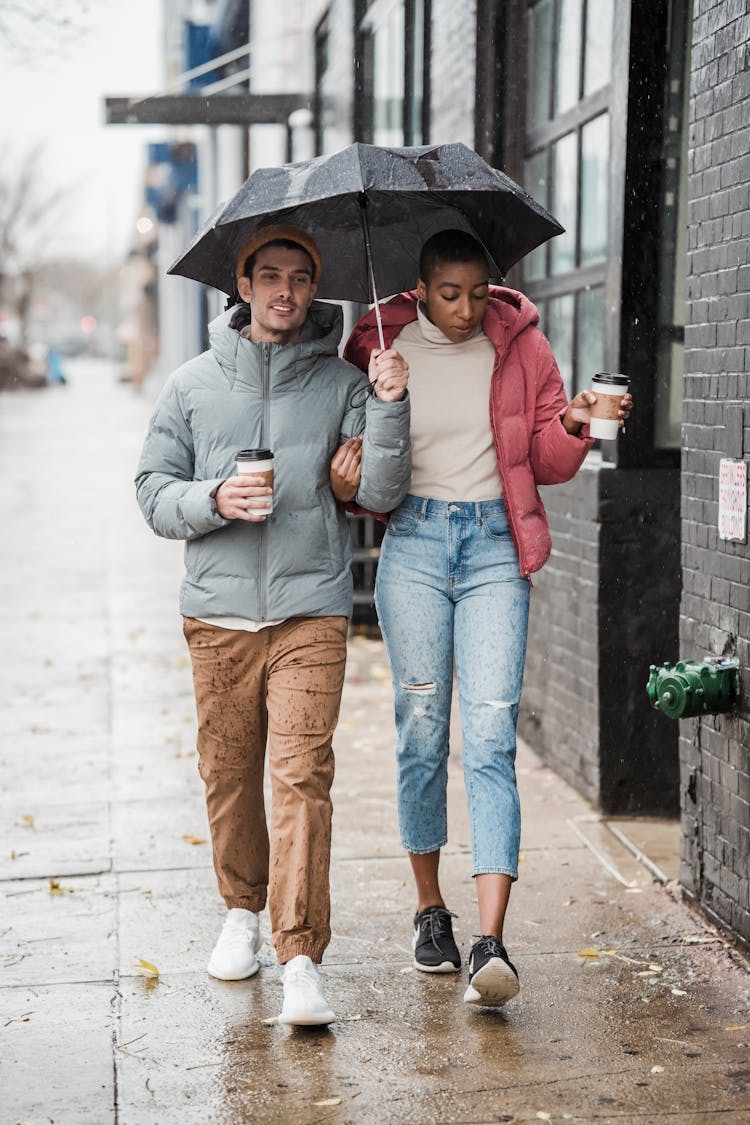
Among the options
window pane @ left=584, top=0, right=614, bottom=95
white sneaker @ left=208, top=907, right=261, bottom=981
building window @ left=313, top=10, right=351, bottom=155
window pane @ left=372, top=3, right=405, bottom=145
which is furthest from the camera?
building window @ left=313, top=10, right=351, bottom=155

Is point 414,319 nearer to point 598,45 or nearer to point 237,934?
point 237,934

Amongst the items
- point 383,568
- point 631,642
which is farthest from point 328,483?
point 631,642

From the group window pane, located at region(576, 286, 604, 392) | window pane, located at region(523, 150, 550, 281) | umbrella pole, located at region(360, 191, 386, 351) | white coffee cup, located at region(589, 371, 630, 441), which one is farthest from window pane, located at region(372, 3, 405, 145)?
white coffee cup, located at region(589, 371, 630, 441)

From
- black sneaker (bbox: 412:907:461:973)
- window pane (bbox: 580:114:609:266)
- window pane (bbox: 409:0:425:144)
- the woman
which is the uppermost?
window pane (bbox: 409:0:425:144)

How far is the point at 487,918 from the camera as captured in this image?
393 centimetres

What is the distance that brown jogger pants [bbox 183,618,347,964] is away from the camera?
153 inches

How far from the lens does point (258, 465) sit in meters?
3.65

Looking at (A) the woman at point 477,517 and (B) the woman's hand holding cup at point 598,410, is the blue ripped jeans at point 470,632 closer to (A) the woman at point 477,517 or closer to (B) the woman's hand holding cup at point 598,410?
(A) the woman at point 477,517

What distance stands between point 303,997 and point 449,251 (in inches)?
76.2

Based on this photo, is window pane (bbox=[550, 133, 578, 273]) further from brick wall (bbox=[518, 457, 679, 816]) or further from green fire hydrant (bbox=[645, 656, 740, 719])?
green fire hydrant (bbox=[645, 656, 740, 719])

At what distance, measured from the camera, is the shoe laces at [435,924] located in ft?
14.1

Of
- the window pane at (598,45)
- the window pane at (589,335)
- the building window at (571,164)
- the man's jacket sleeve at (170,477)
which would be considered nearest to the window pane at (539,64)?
the building window at (571,164)

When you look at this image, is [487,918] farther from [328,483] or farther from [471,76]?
[471,76]

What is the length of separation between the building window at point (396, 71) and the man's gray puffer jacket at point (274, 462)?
5.01 m
